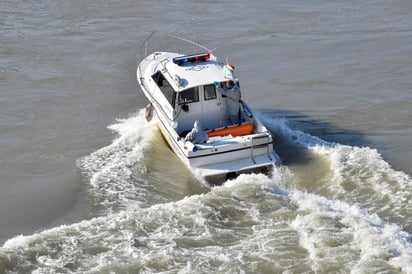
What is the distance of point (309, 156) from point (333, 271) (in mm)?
4830

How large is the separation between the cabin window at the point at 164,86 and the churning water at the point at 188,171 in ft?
3.97

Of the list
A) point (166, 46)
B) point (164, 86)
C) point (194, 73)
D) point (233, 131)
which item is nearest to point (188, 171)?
point (233, 131)

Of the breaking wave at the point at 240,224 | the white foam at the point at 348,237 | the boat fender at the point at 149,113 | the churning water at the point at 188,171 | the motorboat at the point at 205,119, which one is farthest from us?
the boat fender at the point at 149,113

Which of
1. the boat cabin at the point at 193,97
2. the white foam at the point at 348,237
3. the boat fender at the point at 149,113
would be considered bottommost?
the white foam at the point at 348,237

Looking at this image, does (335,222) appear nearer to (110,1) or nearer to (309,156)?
(309,156)

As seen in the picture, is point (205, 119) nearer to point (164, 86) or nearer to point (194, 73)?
point (194, 73)

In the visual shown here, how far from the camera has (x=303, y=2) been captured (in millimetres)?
29344

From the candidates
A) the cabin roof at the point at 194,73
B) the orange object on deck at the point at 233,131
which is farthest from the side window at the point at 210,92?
the orange object on deck at the point at 233,131

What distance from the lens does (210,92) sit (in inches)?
677

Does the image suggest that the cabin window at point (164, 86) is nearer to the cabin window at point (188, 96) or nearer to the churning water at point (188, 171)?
the cabin window at point (188, 96)

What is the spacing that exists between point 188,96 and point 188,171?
1.74 m

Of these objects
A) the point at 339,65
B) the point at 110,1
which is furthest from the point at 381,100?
the point at 110,1

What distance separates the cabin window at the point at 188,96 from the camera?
1698 cm

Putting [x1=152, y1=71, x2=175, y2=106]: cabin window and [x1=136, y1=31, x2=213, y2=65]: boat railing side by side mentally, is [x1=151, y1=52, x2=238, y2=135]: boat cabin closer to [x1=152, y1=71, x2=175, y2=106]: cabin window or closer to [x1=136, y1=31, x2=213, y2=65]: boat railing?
[x1=152, y1=71, x2=175, y2=106]: cabin window
